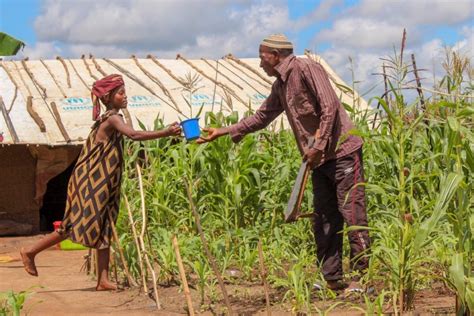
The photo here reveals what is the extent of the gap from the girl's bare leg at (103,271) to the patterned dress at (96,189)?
6 cm

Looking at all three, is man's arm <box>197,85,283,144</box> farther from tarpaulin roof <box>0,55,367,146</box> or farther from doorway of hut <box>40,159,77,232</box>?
doorway of hut <box>40,159,77,232</box>

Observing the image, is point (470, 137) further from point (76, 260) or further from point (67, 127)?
point (67, 127)

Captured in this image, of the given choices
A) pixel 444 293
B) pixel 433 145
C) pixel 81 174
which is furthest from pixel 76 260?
pixel 444 293

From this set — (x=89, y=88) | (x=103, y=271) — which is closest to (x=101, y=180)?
(x=103, y=271)

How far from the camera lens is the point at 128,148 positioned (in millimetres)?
5555

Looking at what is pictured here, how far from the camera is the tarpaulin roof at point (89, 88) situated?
27.1 ft

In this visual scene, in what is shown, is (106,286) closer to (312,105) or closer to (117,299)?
(117,299)

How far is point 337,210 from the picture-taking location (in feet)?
13.5

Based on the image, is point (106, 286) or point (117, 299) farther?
point (106, 286)

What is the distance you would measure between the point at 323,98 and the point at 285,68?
279 millimetres

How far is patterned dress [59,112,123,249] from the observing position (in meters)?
4.51

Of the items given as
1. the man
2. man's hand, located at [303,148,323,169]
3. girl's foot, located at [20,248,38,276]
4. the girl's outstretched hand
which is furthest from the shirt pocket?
girl's foot, located at [20,248,38,276]

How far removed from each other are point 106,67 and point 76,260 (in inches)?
164

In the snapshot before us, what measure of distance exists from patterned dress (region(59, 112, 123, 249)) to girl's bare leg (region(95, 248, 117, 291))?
56 mm
